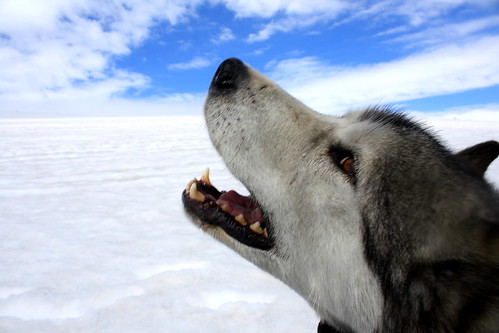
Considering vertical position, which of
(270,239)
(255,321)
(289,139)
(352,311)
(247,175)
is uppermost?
(289,139)

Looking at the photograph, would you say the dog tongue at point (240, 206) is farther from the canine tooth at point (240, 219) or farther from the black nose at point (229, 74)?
the black nose at point (229, 74)

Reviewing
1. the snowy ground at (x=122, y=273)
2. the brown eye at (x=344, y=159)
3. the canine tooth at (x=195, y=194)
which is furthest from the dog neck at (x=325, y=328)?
the canine tooth at (x=195, y=194)

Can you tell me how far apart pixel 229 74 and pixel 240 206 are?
2.74ft

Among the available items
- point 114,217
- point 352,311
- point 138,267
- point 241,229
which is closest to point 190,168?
point 114,217

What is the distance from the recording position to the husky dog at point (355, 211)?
5.08 ft

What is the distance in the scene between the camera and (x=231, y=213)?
2312 mm

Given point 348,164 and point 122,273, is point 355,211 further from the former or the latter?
point 122,273

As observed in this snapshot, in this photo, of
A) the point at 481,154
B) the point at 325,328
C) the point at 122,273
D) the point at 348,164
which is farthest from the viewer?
the point at 122,273

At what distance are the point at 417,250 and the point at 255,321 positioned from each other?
1453 millimetres

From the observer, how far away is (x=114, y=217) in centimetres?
498

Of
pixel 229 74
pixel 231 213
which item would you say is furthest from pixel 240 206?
pixel 229 74

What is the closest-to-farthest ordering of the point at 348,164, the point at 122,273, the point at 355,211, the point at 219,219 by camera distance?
1. the point at 355,211
2. the point at 348,164
3. the point at 219,219
4. the point at 122,273

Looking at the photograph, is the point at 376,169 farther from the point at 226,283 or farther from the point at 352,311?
the point at 226,283

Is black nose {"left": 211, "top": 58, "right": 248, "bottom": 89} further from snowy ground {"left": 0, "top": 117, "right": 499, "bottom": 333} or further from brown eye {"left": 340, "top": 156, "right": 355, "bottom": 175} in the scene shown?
brown eye {"left": 340, "top": 156, "right": 355, "bottom": 175}
